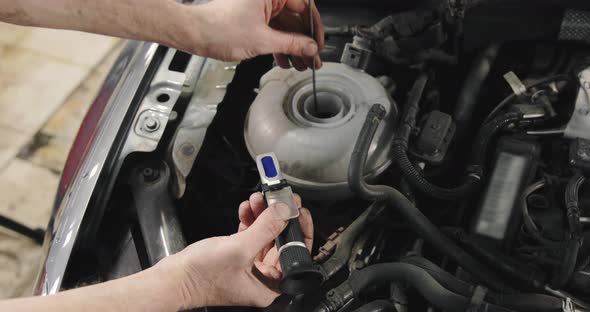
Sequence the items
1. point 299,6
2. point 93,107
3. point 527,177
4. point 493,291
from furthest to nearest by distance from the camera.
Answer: point 93,107
point 299,6
point 527,177
point 493,291

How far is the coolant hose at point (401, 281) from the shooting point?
3.22ft

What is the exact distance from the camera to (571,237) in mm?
982

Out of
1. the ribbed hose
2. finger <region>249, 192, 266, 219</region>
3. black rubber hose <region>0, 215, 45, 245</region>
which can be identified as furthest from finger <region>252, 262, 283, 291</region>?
black rubber hose <region>0, 215, 45, 245</region>

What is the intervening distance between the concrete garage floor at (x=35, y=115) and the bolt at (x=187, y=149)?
121 centimetres

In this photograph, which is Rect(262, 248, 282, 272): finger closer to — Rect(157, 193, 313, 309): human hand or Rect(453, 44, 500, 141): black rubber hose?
Rect(157, 193, 313, 309): human hand

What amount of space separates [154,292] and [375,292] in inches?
17.5

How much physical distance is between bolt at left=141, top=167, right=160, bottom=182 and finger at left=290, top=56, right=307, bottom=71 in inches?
15.8

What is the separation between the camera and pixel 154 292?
3.01 feet

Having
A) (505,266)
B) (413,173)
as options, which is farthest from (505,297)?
(413,173)

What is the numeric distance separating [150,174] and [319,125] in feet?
1.27

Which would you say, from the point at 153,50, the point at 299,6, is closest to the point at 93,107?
the point at 153,50

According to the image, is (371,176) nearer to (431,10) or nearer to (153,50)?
(431,10)

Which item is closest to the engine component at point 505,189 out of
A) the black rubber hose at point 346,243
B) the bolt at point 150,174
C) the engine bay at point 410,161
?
the engine bay at point 410,161

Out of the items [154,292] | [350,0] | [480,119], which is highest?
[350,0]
